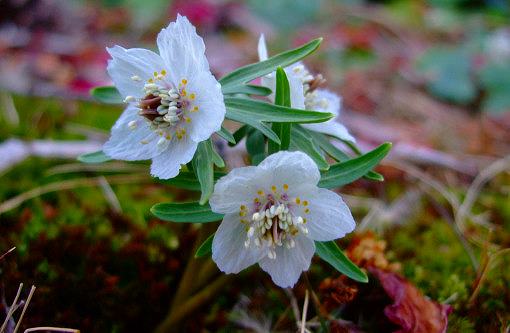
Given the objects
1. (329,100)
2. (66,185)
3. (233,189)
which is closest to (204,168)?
(233,189)

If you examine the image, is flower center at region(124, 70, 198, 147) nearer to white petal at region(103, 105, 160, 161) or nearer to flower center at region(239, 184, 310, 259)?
white petal at region(103, 105, 160, 161)

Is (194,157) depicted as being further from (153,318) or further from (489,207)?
(489,207)

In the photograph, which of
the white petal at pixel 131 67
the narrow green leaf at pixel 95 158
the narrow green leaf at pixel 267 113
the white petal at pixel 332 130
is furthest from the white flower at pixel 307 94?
the narrow green leaf at pixel 95 158

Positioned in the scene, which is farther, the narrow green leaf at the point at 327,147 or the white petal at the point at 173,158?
the narrow green leaf at the point at 327,147

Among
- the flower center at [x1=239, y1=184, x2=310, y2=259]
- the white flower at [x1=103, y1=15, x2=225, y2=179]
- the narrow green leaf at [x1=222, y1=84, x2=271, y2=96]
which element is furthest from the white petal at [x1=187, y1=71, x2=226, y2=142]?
the flower center at [x1=239, y1=184, x2=310, y2=259]

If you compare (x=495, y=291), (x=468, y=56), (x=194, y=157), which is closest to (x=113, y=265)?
(x=194, y=157)

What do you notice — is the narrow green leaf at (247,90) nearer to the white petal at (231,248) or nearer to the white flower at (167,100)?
the white flower at (167,100)

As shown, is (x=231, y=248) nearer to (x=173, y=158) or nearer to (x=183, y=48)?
(x=173, y=158)
